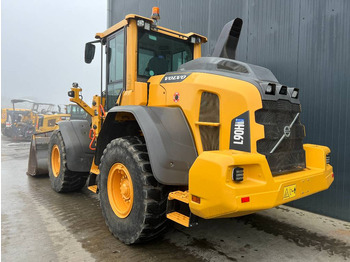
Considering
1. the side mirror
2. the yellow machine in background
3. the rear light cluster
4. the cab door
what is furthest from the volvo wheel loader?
the yellow machine in background

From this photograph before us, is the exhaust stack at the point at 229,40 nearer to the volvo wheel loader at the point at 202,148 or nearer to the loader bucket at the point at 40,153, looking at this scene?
the volvo wheel loader at the point at 202,148

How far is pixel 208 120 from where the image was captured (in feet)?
9.33

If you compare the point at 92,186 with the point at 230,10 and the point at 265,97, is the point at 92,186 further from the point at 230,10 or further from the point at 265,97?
the point at 230,10

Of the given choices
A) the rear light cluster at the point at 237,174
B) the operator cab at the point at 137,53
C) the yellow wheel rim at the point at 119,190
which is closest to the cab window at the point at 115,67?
the operator cab at the point at 137,53

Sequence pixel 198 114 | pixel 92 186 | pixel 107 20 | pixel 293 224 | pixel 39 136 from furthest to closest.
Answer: pixel 107 20, pixel 39 136, pixel 92 186, pixel 293 224, pixel 198 114

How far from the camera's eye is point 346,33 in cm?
402

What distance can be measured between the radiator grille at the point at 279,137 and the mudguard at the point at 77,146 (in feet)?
10.0

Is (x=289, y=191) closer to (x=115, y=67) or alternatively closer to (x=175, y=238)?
(x=175, y=238)

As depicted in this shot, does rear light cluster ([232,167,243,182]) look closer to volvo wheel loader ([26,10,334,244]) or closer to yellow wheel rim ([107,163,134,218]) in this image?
volvo wheel loader ([26,10,334,244])

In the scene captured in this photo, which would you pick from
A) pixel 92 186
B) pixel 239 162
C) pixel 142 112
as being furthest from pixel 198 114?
pixel 92 186

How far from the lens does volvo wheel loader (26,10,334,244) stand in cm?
225

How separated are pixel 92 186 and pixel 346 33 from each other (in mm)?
4472

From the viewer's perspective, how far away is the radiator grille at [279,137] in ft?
8.63

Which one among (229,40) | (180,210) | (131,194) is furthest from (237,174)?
(229,40)
